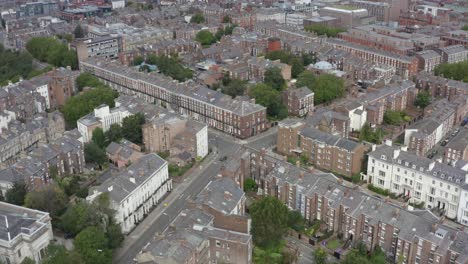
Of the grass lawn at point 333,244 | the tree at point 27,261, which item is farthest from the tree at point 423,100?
the tree at point 27,261

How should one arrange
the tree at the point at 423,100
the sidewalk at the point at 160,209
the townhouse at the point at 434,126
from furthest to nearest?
1. the tree at the point at 423,100
2. the townhouse at the point at 434,126
3. the sidewalk at the point at 160,209

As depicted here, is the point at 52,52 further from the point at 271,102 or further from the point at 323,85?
the point at 323,85

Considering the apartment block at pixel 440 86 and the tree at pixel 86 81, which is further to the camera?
the tree at pixel 86 81

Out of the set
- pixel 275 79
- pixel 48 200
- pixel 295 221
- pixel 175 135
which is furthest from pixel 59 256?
pixel 275 79

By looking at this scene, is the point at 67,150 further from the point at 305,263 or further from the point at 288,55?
the point at 288,55

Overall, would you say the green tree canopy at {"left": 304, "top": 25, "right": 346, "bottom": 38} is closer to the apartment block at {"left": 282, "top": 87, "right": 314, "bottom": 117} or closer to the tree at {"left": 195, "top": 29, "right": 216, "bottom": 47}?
the tree at {"left": 195, "top": 29, "right": 216, "bottom": 47}

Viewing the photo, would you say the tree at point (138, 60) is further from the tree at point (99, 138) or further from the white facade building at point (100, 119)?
the tree at point (99, 138)

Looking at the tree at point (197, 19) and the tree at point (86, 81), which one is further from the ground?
the tree at point (197, 19)

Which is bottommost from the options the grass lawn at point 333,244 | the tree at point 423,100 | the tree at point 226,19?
the grass lawn at point 333,244

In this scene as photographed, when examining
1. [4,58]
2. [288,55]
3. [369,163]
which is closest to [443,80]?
[288,55]
